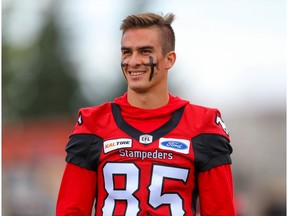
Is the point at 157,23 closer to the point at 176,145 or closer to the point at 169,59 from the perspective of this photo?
the point at 169,59

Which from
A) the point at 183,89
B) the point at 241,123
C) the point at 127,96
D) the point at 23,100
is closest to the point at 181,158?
the point at 127,96

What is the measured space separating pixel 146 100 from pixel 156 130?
24 cm

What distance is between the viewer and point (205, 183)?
230 inches

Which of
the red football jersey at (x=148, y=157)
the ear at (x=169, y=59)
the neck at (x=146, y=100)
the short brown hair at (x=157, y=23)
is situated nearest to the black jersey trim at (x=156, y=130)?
the red football jersey at (x=148, y=157)

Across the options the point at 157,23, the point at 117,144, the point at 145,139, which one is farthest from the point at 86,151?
the point at 157,23

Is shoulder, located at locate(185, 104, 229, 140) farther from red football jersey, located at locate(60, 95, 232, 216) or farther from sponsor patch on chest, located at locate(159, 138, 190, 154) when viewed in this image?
sponsor patch on chest, located at locate(159, 138, 190, 154)

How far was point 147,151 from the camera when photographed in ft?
19.0

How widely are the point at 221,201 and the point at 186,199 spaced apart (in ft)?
0.78

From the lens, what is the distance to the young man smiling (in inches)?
227

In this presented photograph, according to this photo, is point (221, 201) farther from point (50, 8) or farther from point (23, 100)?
point (50, 8)

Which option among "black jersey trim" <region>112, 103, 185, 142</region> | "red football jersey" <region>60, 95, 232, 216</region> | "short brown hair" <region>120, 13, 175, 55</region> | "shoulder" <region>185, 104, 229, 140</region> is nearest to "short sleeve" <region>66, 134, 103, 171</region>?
"red football jersey" <region>60, 95, 232, 216</region>

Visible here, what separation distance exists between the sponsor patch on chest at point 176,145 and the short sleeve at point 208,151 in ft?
0.18

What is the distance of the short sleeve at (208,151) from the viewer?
5820 millimetres

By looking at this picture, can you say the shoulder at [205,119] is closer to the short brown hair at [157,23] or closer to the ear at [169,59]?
the ear at [169,59]
